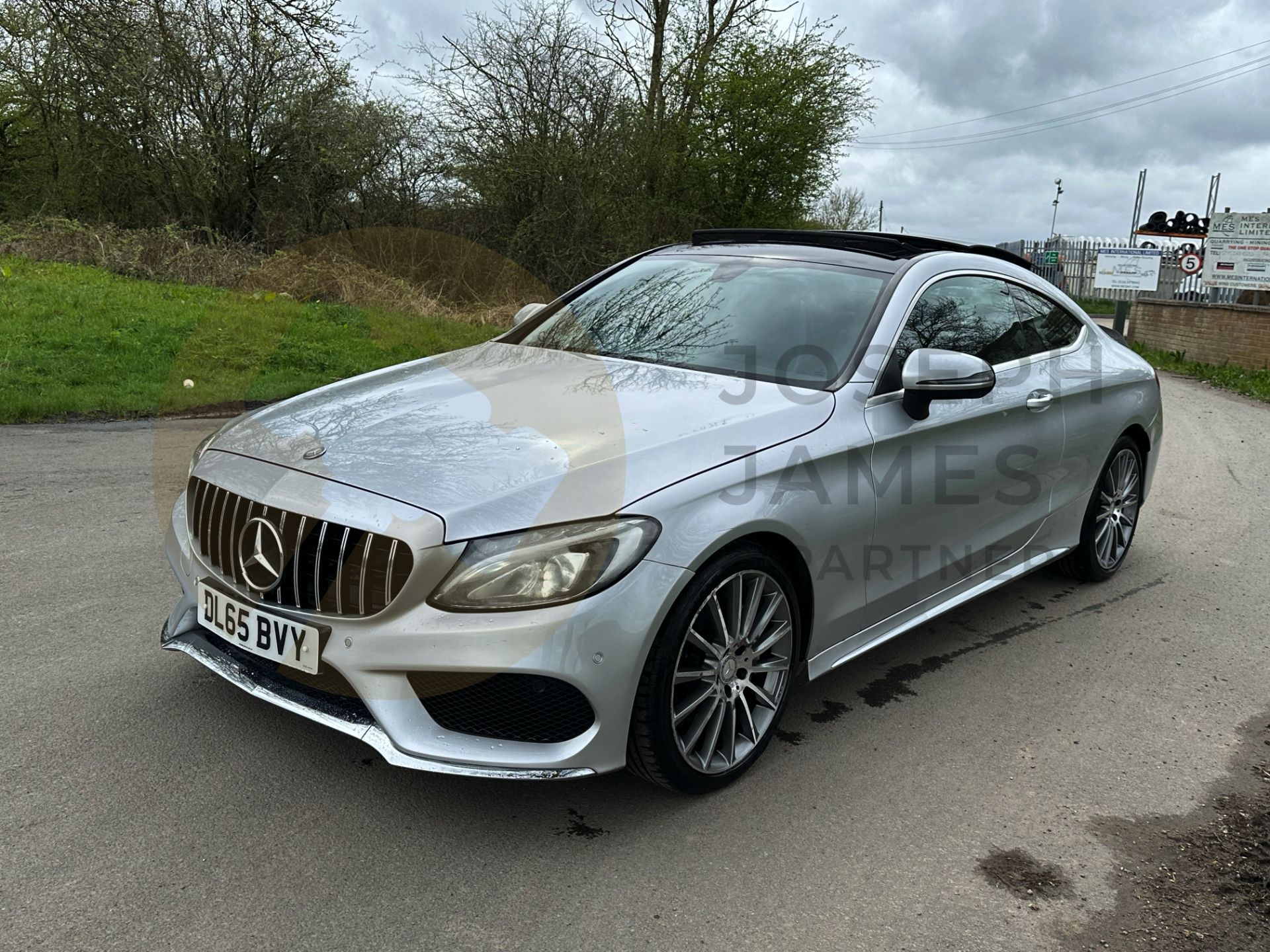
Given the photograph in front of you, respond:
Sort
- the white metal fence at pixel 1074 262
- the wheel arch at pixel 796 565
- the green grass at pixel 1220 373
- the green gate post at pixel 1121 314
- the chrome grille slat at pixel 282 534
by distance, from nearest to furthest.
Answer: the chrome grille slat at pixel 282 534, the wheel arch at pixel 796 565, the green grass at pixel 1220 373, the green gate post at pixel 1121 314, the white metal fence at pixel 1074 262

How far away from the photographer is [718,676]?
3.01 meters

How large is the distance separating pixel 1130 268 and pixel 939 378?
21080 mm

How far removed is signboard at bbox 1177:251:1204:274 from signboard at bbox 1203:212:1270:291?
1.93m

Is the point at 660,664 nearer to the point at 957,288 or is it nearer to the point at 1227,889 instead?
the point at 1227,889

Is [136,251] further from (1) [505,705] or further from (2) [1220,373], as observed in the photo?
(2) [1220,373]

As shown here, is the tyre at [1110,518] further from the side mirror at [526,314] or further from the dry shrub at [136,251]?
→ the dry shrub at [136,251]

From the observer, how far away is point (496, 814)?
9.50 feet

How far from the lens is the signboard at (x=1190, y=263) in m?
20.1

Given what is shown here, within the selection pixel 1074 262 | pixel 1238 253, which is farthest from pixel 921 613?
pixel 1074 262

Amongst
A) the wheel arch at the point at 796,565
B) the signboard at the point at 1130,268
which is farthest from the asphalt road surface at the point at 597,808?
the signboard at the point at 1130,268

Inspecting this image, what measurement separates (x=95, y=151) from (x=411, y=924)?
20.9 m

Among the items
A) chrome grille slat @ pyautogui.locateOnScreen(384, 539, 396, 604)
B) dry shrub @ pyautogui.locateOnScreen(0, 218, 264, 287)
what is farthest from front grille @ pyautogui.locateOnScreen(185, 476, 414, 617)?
dry shrub @ pyautogui.locateOnScreen(0, 218, 264, 287)

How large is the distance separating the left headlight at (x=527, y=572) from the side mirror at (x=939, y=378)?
143 centimetres

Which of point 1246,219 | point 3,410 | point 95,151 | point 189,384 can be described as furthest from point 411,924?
point 95,151
